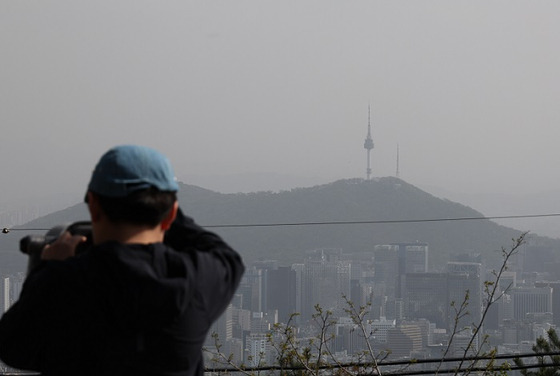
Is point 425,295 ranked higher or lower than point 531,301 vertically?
lower

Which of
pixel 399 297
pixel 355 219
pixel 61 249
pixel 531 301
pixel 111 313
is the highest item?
pixel 61 249

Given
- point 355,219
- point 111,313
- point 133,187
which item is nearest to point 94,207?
point 133,187

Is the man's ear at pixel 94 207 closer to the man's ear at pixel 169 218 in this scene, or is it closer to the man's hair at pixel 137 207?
the man's hair at pixel 137 207

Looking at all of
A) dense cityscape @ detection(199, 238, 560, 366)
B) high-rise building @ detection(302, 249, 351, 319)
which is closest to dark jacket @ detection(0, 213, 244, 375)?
dense cityscape @ detection(199, 238, 560, 366)

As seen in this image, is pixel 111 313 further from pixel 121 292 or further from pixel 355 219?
pixel 355 219

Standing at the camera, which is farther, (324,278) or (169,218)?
(324,278)

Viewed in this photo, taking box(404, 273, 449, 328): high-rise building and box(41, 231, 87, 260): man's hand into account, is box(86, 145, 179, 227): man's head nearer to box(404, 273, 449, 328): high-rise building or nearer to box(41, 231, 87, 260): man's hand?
box(41, 231, 87, 260): man's hand

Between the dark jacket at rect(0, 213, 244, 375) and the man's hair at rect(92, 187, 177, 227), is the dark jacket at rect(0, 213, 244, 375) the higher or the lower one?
the lower one

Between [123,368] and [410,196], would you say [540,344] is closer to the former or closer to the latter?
[123,368]
